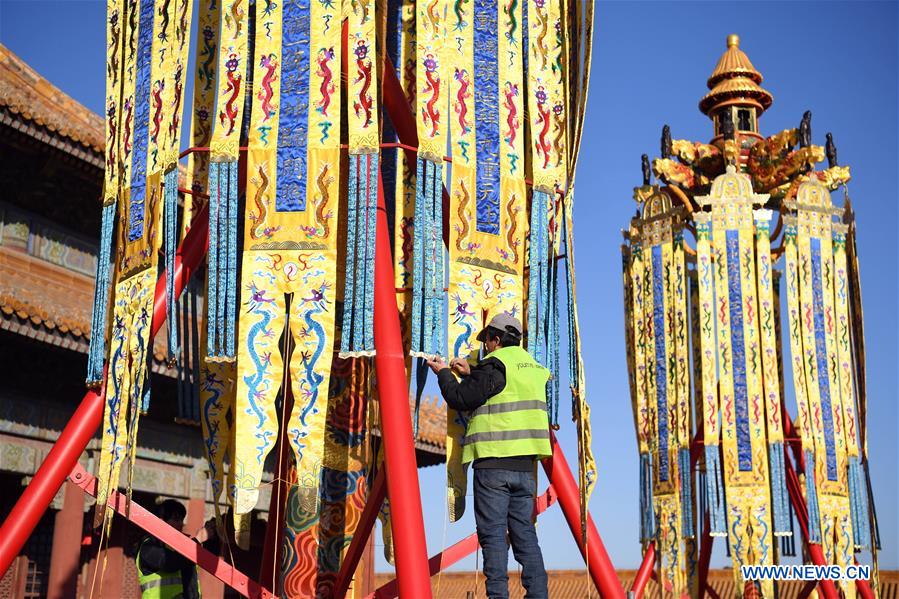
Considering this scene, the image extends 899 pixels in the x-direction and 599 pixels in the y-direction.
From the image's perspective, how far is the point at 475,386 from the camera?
549cm

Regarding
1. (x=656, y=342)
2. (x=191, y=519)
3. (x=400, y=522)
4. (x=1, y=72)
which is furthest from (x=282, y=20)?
(x=656, y=342)

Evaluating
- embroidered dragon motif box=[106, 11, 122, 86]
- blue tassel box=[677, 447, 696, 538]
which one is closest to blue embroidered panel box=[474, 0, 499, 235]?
embroidered dragon motif box=[106, 11, 122, 86]

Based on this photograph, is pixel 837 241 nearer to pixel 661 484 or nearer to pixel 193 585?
pixel 661 484

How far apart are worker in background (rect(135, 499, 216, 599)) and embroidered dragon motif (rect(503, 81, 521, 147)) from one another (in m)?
2.89

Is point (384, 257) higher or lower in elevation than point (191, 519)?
higher

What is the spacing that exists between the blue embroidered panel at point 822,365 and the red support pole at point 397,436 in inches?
364

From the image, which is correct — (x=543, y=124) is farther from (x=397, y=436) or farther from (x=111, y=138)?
(x=111, y=138)

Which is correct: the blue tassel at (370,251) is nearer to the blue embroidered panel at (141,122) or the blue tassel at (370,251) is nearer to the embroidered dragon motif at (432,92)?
the embroidered dragon motif at (432,92)

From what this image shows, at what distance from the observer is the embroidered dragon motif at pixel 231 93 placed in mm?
6500

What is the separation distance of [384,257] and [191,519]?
7.53 meters

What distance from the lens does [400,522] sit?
18.9 ft

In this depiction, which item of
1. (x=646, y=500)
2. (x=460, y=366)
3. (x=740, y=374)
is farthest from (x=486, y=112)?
(x=646, y=500)

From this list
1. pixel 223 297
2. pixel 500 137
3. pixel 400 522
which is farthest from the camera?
pixel 500 137

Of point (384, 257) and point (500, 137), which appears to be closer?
point (384, 257)
